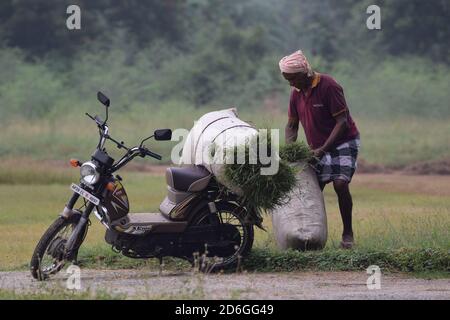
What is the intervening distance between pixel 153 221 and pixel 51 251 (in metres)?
0.96

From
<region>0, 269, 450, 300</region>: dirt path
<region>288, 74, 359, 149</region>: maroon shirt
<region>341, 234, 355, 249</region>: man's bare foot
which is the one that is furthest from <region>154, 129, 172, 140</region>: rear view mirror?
<region>341, 234, 355, 249</region>: man's bare foot

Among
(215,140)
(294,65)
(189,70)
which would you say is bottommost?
(215,140)

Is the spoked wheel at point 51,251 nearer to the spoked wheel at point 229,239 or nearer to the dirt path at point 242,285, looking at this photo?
the dirt path at point 242,285

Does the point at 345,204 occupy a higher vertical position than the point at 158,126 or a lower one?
lower

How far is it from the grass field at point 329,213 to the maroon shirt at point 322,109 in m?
1.13

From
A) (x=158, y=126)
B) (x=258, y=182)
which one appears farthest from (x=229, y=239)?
(x=158, y=126)

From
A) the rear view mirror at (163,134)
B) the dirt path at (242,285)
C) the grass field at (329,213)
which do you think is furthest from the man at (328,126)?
the rear view mirror at (163,134)

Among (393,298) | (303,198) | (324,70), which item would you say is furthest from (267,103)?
(393,298)

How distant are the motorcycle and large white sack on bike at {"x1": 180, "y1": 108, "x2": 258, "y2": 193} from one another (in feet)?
0.55

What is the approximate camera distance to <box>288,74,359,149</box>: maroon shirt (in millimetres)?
10633

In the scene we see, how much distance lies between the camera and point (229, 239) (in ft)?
33.0

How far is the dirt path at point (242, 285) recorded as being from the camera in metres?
8.55

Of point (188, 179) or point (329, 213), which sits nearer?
point (188, 179)

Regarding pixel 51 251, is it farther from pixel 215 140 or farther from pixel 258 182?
pixel 258 182
